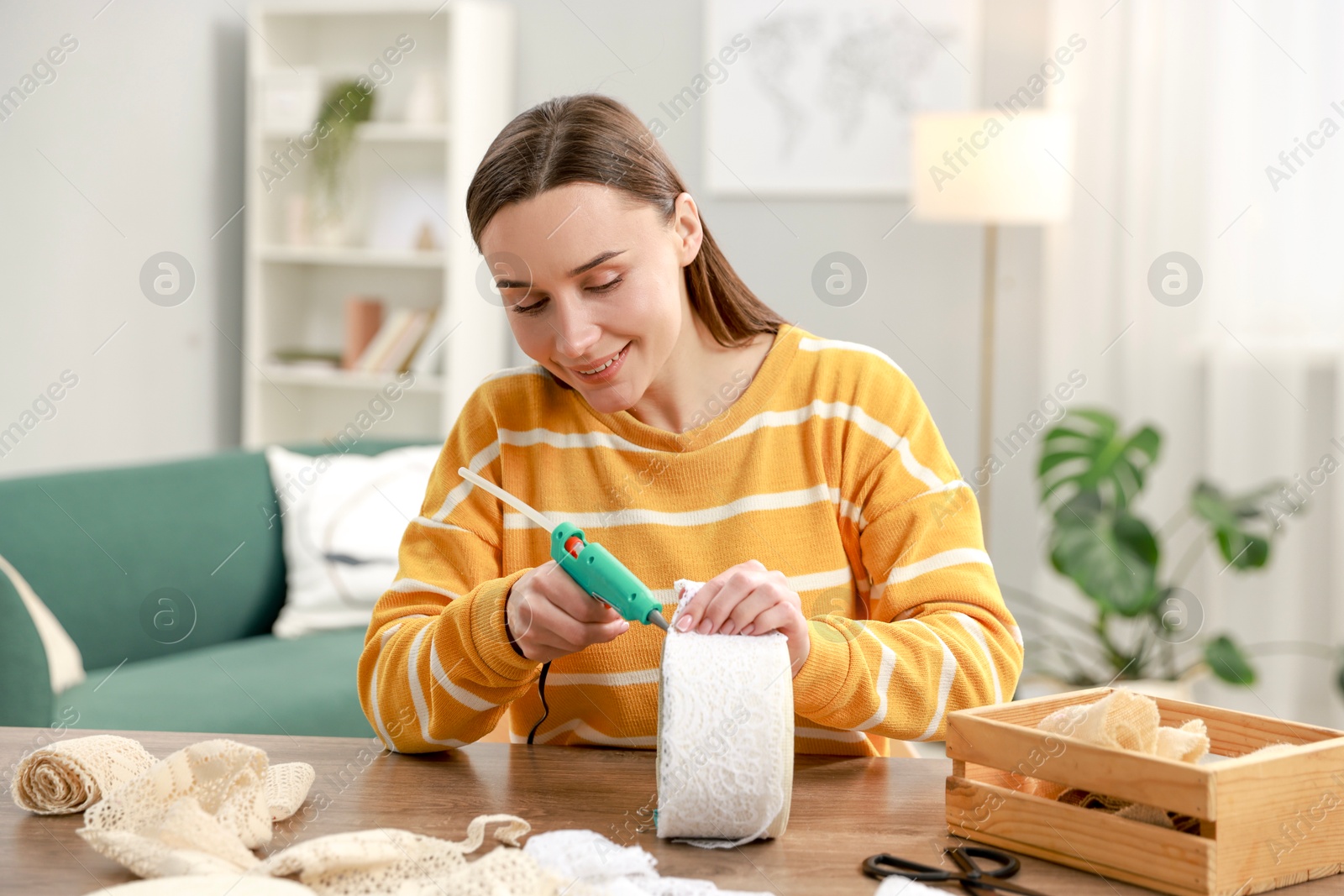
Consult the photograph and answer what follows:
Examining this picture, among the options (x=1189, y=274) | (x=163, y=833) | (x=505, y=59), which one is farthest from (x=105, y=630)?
(x=1189, y=274)

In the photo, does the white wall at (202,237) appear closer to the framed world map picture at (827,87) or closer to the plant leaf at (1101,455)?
the framed world map picture at (827,87)

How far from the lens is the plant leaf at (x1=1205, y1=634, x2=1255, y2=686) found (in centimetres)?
295

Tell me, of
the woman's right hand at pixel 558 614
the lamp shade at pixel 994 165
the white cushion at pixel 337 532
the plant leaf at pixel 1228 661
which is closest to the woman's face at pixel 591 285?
the woman's right hand at pixel 558 614

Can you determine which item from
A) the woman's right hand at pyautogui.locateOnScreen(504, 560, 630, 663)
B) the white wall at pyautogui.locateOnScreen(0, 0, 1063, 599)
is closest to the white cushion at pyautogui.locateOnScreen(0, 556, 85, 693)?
the white wall at pyautogui.locateOnScreen(0, 0, 1063, 599)

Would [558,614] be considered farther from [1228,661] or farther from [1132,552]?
[1228,661]

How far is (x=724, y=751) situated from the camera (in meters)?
0.77

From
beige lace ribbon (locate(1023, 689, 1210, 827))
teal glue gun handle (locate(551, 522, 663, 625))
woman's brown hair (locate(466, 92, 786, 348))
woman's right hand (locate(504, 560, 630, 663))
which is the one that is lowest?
beige lace ribbon (locate(1023, 689, 1210, 827))

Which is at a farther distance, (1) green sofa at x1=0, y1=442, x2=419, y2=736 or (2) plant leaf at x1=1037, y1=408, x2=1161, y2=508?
(2) plant leaf at x1=1037, y1=408, x2=1161, y2=508

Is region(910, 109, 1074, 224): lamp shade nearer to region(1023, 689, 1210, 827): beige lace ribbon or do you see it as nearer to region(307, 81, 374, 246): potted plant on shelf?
region(307, 81, 374, 246): potted plant on shelf

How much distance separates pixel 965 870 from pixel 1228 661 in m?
2.53

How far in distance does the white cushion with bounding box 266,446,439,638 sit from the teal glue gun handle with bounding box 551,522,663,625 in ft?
6.34

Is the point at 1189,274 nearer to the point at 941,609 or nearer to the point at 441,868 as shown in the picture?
the point at 941,609

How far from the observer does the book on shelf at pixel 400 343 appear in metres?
3.98

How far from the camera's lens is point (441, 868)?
2.37ft
